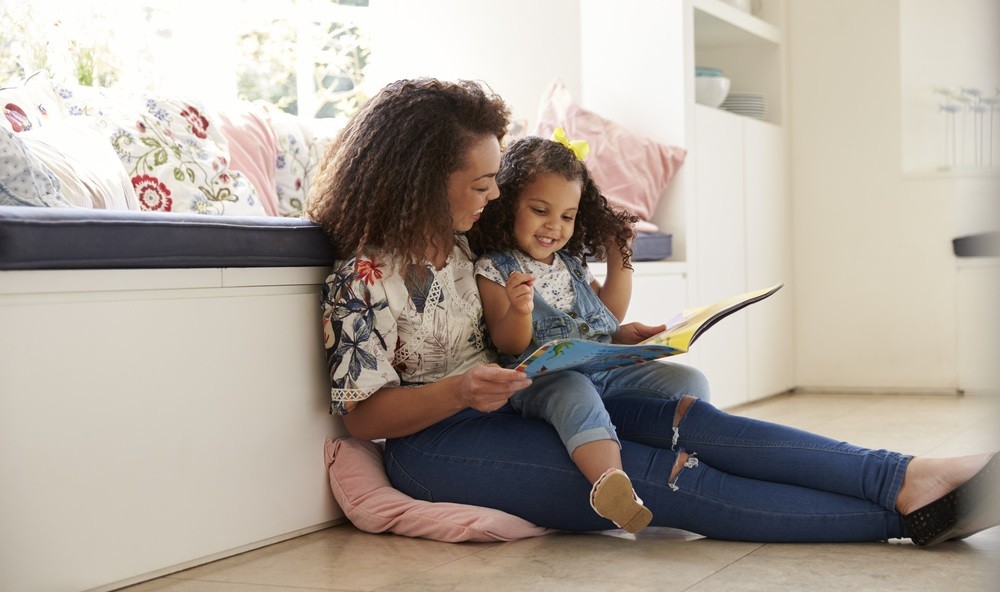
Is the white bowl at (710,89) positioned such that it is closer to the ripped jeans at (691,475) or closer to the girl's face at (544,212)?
the girl's face at (544,212)

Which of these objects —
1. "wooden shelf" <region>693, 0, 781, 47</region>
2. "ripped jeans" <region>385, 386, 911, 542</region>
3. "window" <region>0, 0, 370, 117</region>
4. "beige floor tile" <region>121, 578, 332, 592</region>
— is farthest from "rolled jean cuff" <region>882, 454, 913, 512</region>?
"wooden shelf" <region>693, 0, 781, 47</region>

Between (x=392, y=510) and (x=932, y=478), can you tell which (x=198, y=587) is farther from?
(x=932, y=478)

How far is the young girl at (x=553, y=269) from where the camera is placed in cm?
185

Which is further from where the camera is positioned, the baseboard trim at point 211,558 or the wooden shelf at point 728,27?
the wooden shelf at point 728,27

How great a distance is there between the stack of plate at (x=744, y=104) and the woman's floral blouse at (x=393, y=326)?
2.31 metres

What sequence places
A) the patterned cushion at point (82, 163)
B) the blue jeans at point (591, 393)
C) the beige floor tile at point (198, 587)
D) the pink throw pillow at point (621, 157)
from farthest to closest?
1. the pink throw pillow at point (621, 157)
2. the patterned cushion at point (82, 163)
3. the blue jeans at point (591, 393)
4. the beige floor tile at point (198, 587)

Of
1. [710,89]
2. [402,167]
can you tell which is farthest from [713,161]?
[402,167]

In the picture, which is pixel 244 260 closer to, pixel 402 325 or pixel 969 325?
pixel 402 325

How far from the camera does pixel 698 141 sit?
3562mm

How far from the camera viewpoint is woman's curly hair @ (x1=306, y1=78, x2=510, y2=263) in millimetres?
1827

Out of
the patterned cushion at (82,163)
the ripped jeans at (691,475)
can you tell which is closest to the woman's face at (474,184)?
the ripped jeans at (691,475)

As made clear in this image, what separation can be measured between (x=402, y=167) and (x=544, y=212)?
30 cm

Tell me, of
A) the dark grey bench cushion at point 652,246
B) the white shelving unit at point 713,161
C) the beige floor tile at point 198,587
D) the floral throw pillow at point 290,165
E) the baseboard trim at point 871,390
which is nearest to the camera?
the beige floor tile at point 198,587

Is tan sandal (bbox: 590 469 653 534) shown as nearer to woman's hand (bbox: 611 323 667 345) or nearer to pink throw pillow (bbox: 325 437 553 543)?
pink throw pillow (bbox: 325 437 553 543)
